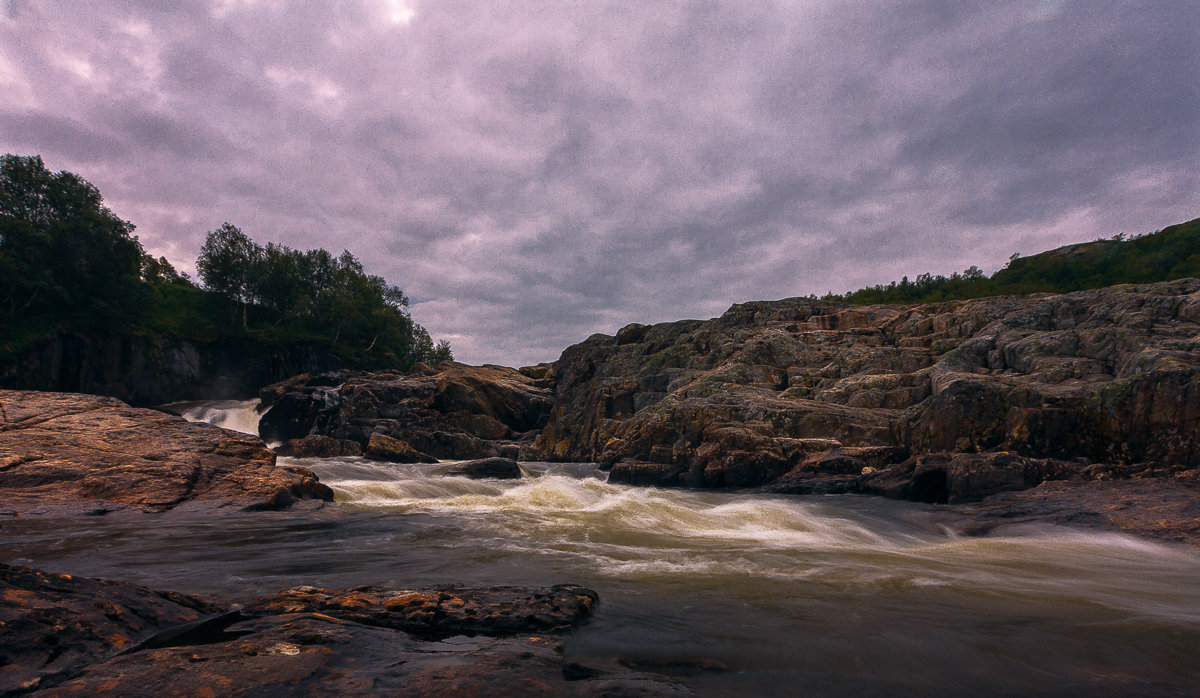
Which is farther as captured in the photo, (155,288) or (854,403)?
(155,288)

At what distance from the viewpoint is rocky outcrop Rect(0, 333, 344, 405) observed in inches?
1305

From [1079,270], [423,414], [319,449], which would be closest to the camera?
[319,449]

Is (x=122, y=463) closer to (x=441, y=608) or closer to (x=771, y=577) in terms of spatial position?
(x=441, y=608)

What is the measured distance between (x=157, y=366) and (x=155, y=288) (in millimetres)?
10111

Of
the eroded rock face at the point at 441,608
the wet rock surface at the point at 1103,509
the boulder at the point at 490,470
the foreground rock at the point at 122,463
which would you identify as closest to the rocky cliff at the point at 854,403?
the wet rock surface at the point at 1103,509

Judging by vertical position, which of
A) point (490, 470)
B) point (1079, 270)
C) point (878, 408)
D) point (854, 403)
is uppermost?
point (1079, 270)

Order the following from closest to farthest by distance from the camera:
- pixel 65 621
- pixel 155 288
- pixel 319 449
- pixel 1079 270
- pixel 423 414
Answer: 1. pixel 65 621
2. pixel 319 449
3. pixel 423 414
4. pixel 1079 270
5. pixel 155 288

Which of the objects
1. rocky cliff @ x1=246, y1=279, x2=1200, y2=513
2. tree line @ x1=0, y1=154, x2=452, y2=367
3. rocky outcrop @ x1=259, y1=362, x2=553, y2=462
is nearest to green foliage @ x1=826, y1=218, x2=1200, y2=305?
rocky cliff @ x1=246, y1=279, x2=1200, y2=513

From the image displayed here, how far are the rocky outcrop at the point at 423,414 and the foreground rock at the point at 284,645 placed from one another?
23.1 m

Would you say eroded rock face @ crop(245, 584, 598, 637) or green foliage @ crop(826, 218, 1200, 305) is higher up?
green foliage @ crop(826, 218, 1200, 305)

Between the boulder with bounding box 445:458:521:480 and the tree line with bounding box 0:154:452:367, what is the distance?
1303 inches

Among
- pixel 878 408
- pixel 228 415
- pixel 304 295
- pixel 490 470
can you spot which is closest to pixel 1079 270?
pixel 878 408

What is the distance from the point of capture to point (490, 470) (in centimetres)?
1828

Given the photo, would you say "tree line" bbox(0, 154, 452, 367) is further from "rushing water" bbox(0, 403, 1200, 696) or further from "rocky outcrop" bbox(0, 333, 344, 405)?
"rushing water" bbox(0, 403, 1200, 696)
